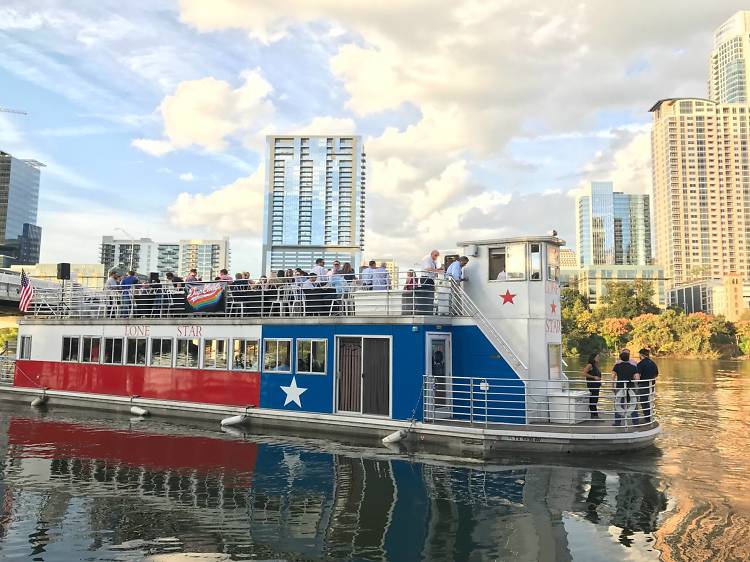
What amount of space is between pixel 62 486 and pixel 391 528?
769 cm

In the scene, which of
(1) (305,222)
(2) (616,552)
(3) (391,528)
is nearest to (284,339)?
(3) (391,528)

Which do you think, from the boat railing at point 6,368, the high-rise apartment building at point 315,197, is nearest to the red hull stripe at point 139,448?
the boat railing at point 6,368

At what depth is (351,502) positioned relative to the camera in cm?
1165

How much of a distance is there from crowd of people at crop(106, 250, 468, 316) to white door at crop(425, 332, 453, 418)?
913mm

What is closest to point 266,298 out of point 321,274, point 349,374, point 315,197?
point 321,274

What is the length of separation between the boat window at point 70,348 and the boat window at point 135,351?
9.79 ft

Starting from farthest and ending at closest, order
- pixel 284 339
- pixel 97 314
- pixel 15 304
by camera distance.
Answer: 1. pixel 15 304
2. pixel 97 314
3. pixel 284 339

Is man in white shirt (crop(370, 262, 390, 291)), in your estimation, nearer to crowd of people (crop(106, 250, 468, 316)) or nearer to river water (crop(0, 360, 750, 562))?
crowd of people (crop(106, 250, 468, 316))

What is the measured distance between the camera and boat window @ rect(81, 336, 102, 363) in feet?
77.3

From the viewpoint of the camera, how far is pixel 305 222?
187625mm

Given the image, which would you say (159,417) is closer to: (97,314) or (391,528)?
(97,314)

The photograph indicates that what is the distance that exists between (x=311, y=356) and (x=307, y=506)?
23.8 ft

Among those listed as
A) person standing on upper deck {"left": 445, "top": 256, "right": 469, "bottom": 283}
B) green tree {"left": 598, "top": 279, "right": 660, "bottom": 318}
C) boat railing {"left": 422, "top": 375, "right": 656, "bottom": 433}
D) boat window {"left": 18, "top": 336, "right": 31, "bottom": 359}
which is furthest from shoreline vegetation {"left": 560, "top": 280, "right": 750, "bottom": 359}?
boat window {"left": 18, "top": 336, "right": 31, "bottom": 359}

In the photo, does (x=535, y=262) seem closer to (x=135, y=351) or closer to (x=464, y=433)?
(x=464, y=433)
